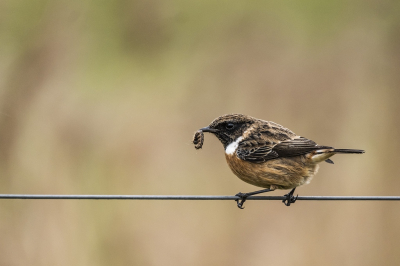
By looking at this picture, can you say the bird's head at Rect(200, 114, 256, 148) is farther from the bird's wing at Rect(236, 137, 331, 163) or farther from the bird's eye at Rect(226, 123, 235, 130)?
the bird's wing at Rect(236, 137, 331, 163)

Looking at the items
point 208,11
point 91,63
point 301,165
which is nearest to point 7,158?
point 91,63

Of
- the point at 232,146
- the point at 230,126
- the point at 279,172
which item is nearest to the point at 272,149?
the point at 279,172

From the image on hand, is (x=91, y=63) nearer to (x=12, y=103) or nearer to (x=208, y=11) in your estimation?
(x=12, y=103)

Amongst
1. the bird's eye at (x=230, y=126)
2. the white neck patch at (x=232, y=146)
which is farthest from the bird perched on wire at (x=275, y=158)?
the bird's eye at (x=230, y=126)

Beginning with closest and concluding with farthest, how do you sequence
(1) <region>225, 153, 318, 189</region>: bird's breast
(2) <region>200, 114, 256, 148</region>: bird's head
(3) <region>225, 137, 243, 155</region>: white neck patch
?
(1) <region>225, 153, 318, 189</region>: bird's breast → (3) <region>225, 137, 243, 155</region>: white neck patch → (2) <region>200, 114, 256, 148</region>: bird's head

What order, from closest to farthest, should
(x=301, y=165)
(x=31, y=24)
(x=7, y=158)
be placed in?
1. (x=301, y=165)
2. (x=7, y=158)
3. (x=31, y=24)

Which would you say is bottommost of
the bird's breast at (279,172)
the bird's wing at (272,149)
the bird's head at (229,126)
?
the bird's breast at (279,172)

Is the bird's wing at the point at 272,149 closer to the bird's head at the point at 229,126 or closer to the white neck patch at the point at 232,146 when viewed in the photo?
the white neck patch at the point at 232,146

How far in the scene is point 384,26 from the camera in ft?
25.4

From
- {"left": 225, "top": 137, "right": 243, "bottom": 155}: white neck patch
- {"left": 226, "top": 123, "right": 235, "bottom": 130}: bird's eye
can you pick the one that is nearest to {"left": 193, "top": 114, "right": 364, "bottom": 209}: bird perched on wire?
{"left": 225, "top": 137, "right": 243, "bottom": 155}: white neck patch

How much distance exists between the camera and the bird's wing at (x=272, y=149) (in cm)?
456

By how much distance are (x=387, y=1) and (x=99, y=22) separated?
5051mm

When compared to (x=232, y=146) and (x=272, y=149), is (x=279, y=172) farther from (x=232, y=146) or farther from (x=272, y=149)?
(x=232, y=146)

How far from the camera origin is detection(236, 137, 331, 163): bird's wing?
4.56m
